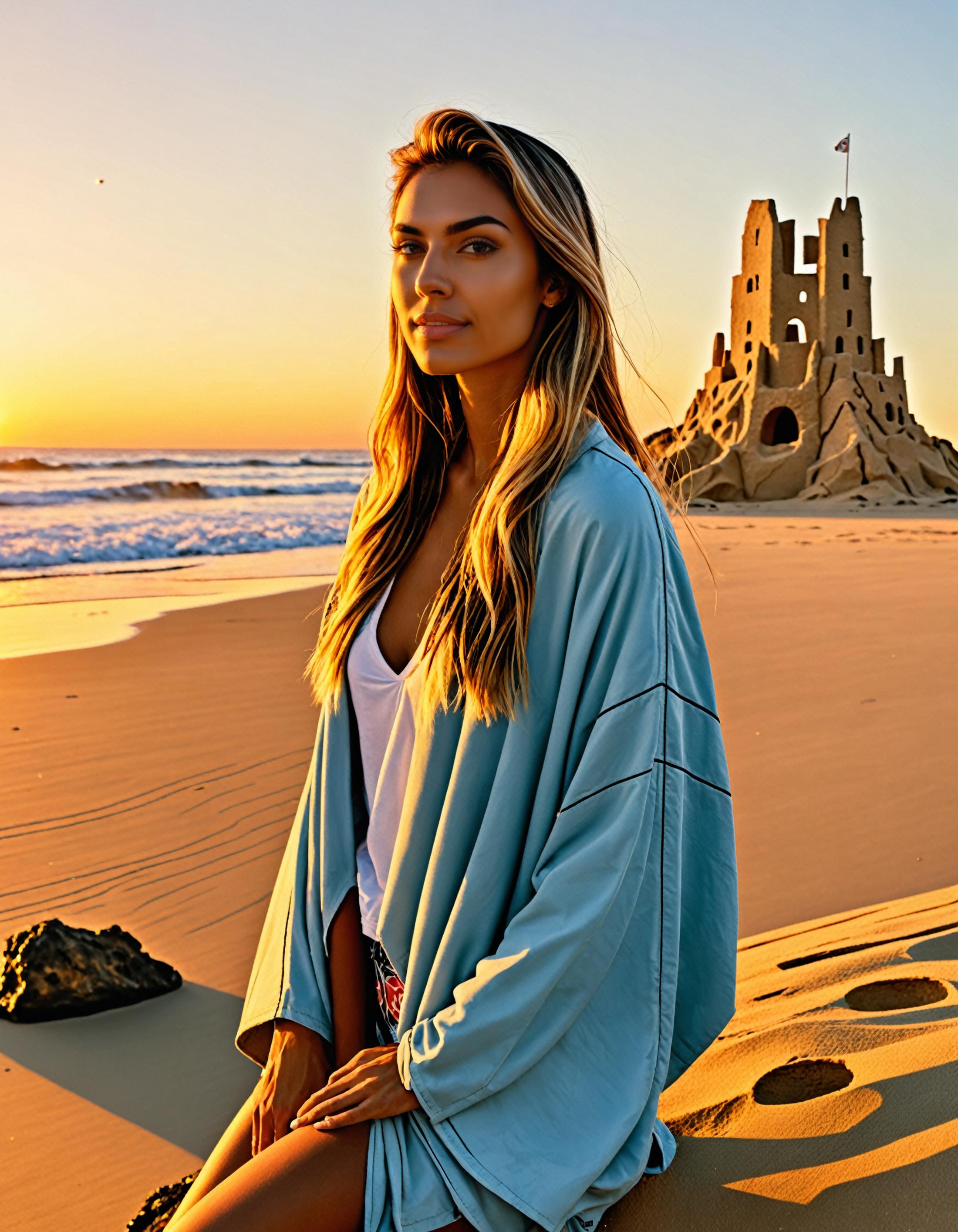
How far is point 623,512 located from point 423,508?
2.26 feet

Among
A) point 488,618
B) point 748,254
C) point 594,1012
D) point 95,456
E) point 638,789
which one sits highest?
point 748,254

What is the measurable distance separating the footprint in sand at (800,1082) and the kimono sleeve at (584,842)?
2.37 feet

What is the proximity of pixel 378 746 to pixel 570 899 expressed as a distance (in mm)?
576

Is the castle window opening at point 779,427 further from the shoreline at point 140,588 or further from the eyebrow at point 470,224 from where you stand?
the eyebrow at point 470,224

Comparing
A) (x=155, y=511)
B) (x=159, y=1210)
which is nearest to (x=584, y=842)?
(x=159, y=1210)

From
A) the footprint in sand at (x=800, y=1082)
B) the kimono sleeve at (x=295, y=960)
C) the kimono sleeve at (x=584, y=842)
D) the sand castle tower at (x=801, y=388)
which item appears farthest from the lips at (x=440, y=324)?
the sand castle tower at (x=801, y=388)

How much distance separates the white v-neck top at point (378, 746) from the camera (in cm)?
197

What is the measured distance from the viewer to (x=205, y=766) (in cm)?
578

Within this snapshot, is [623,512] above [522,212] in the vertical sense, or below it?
below

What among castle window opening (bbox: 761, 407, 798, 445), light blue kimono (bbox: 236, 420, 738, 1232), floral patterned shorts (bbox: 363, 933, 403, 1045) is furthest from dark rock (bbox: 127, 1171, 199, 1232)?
castle window opening (bbox: 761, 407, 798, 445)

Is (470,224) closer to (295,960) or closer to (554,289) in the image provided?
(554,289)

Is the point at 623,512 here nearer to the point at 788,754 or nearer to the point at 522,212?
the point at 522,212

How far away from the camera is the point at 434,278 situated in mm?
1937

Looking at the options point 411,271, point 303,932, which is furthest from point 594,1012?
point 411,271
